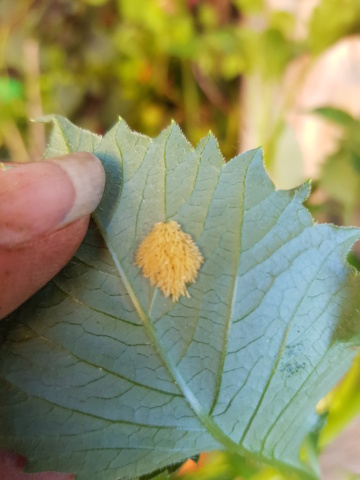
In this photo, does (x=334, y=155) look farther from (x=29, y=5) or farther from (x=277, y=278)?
(x=29, y=5)

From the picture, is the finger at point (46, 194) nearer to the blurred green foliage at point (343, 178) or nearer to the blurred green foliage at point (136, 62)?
the blurred green foliage at point (343, 178)

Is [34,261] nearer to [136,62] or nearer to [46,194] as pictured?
[46,194]

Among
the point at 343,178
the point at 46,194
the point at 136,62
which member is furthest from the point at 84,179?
the point at 136,62

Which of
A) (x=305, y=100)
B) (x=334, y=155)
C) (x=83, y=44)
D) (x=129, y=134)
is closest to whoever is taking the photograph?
(x=129, y=134)

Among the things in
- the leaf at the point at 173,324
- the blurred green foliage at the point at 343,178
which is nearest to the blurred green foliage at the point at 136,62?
the blurred green foliage at the point at 343,178

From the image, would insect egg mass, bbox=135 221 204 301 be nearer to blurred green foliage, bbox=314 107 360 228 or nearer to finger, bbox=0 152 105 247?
finger, bbox=0 152 105 247

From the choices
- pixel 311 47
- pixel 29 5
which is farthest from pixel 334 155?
pixel 29 5
